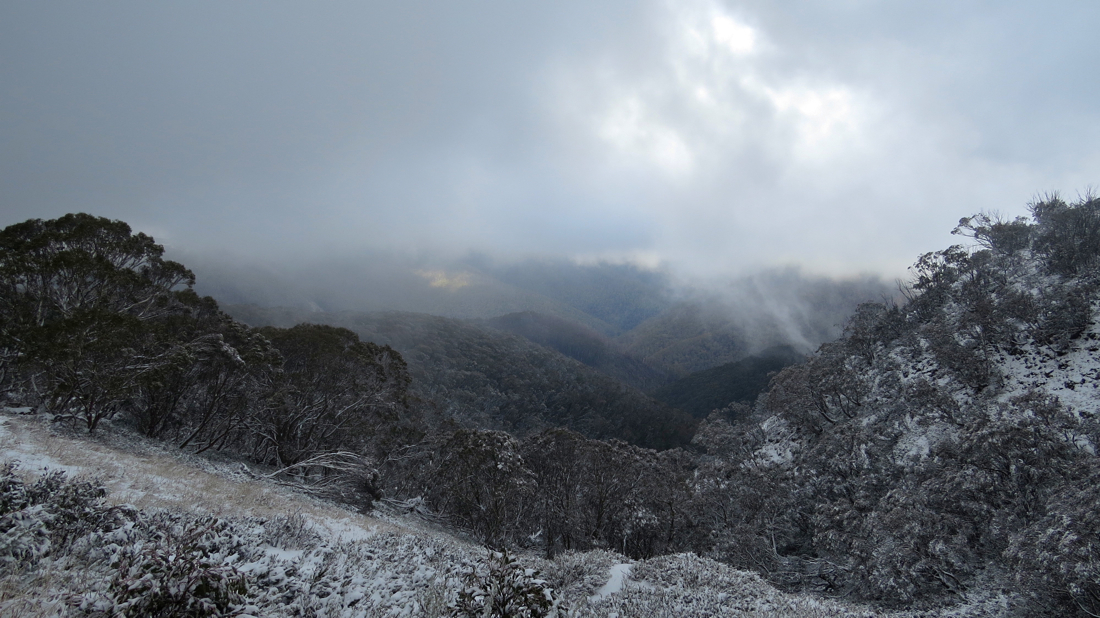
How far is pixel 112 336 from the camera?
16.3m

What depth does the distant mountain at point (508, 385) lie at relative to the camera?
82375mm

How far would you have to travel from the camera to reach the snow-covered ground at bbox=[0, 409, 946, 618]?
5941 mm

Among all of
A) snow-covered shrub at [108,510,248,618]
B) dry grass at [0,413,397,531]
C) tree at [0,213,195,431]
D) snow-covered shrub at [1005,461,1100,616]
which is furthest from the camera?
tree at [0,213,195,431]

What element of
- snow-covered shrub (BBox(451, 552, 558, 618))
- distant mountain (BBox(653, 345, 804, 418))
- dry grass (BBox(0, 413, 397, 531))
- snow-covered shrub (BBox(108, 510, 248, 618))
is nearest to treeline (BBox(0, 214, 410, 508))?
dry grass (BBox(0, 413, 397, 531))

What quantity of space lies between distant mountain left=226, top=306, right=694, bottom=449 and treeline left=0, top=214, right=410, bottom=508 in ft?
117

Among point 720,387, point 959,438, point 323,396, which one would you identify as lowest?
point 720,387

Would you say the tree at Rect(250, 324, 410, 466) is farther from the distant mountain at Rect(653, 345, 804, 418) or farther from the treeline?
the distant mountain at Rect(653, 345, 804, 418)

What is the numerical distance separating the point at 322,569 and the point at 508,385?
97.4 meters

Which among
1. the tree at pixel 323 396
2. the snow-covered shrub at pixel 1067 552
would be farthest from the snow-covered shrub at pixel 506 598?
the tree at pixel 323 396

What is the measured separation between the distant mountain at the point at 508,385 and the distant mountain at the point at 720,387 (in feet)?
60.2

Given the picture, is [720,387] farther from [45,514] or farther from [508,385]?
[45,514]

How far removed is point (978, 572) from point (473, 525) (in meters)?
21.4

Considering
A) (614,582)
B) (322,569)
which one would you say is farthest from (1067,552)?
(322,569)

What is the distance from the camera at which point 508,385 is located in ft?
339
